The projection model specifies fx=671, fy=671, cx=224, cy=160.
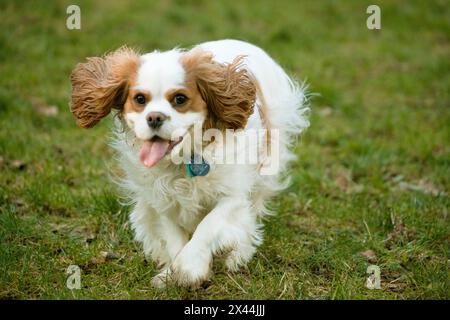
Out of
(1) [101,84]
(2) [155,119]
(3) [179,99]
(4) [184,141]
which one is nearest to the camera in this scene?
(2) [155,119]

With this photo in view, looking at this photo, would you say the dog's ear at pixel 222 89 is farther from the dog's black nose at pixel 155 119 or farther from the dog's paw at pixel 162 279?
the dog's paw at pixel 162 279

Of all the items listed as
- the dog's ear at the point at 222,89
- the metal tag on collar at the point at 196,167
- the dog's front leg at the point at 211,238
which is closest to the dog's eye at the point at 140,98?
the dog's ear at the point at 222,89

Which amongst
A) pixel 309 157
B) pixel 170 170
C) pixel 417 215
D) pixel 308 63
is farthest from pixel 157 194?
pixel 308 63

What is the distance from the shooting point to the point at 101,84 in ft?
10.9

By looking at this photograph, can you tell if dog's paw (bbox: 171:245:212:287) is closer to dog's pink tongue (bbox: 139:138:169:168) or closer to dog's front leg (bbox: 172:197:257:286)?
dog's front leg (bbox: 172:197:257:286)

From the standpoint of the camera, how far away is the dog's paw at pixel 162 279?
3371 millimetres

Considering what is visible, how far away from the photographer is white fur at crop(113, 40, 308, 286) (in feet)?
10.2

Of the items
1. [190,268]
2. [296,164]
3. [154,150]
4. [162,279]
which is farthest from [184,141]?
[296,164]

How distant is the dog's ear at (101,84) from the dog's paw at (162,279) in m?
0.86

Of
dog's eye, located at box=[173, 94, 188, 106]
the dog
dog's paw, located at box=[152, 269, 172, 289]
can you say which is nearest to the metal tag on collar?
the dog

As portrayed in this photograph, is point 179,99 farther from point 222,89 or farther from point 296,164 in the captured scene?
point 296,164

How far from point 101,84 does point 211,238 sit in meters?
0.94

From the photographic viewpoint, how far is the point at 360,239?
4082mm

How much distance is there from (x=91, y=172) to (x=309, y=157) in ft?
5.84
